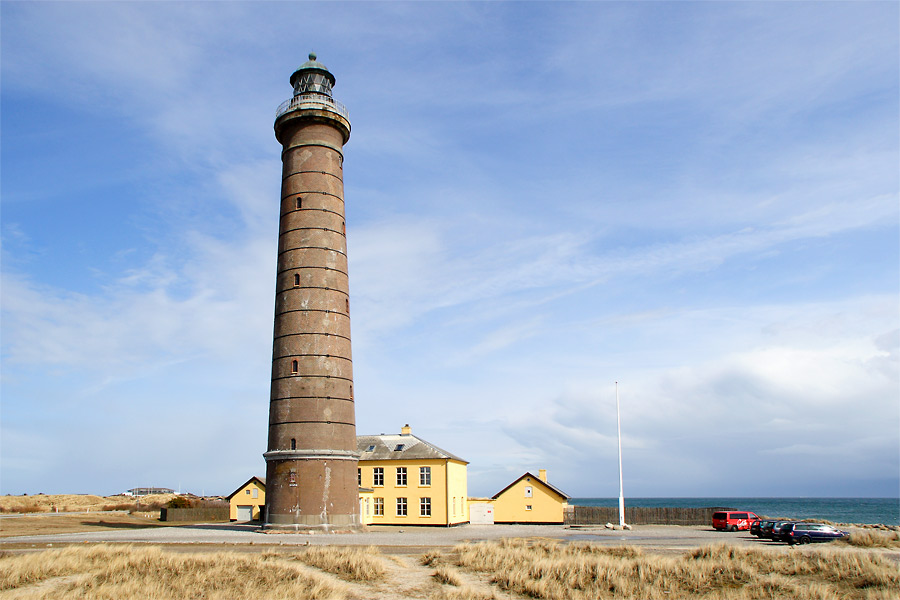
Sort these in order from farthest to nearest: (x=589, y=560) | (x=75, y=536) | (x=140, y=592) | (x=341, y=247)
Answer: (x=341, y=247), (x=75, y=536), (x=589, y=560), (x=140, y=592)

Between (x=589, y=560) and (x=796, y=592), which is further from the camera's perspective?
(x=589, y=560)

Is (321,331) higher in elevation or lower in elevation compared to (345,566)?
higher

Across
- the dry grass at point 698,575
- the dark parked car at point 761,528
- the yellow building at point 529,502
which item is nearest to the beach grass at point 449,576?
the dry grass at point 698,575

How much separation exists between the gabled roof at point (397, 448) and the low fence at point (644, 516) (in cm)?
809

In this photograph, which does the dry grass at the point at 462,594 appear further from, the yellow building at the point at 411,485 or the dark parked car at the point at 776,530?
the yellow building at the point at 411,485

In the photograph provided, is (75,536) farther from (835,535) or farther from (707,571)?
(835,535)

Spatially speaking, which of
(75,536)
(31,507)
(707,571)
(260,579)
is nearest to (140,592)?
(260,579)

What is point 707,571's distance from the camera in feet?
58.5

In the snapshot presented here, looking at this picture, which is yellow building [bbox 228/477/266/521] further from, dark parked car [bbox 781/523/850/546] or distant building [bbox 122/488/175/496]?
distant building [bbox 122/488/175/496]

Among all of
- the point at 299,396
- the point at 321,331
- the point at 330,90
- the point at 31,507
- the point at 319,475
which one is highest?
the point at 330,90

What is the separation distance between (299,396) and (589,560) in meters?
16.2

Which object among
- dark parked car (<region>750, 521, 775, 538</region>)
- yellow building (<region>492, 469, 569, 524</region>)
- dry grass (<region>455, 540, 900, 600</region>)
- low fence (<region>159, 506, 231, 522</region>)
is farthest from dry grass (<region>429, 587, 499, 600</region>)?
low fence (<region>159, 506, 231, 522</region>)

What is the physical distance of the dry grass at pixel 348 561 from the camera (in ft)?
58.3

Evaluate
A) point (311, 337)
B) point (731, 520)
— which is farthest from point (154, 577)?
point (731, 520)
